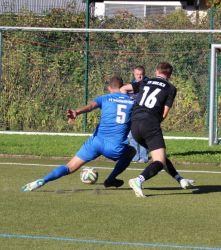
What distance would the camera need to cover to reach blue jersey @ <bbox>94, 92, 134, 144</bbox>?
41.5ft

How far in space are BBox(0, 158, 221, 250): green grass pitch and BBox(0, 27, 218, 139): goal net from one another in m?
8.38

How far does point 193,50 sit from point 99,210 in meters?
12.6

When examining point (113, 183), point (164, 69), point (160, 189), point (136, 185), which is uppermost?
point (164, 69)

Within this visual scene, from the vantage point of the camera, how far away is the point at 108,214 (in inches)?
423

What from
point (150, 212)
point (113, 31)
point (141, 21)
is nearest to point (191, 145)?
point (113, 31)

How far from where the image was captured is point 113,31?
21.9m

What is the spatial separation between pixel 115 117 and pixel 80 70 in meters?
11.2

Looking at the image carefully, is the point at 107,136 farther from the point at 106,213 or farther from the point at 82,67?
the point at 82,67

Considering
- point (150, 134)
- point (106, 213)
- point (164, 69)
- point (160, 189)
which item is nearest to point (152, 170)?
point (150, 134)

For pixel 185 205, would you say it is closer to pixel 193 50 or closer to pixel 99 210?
pixel 99 210

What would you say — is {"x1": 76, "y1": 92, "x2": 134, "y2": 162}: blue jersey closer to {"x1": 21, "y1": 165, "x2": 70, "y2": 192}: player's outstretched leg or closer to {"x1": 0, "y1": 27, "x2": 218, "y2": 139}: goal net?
{"x1": 21, "y1": 165, "x2": 70, "y2": 192}: player's outstretched leg

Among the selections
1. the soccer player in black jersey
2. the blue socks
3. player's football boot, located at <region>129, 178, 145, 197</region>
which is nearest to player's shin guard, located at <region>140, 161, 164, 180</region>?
the soccer player in black jersey

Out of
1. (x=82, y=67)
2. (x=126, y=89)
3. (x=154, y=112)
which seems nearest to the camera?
(x=154, y=112)

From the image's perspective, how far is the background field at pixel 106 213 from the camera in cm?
901
